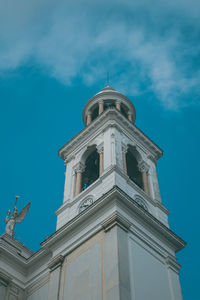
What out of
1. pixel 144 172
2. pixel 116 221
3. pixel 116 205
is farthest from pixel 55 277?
pixel 144 172

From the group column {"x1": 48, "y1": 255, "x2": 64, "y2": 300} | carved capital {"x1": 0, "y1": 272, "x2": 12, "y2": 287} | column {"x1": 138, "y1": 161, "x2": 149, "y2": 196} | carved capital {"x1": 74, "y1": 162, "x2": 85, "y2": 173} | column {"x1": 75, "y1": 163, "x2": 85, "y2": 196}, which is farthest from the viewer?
carved capital {"x1": 74, "y1": 162, "x2": 85, "y2": 173}

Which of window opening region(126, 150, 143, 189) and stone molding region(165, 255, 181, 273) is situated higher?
window opening region(126, 150, 143, 189)

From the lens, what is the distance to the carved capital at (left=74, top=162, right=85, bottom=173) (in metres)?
31.6

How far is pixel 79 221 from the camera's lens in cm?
2511

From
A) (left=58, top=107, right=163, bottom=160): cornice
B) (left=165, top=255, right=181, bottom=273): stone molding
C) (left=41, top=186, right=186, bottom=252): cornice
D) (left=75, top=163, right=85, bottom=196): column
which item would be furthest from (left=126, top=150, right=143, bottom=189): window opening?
(left=165, top=255, right=181, bottom=273): stone molding

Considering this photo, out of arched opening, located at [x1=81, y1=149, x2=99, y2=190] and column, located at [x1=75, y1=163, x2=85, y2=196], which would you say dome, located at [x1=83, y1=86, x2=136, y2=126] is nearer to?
arched opening, located at [x1=81, y1=149, x2=99, y2=190]

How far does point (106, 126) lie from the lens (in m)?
32.0

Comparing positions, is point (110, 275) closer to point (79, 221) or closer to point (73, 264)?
point (73, 264)

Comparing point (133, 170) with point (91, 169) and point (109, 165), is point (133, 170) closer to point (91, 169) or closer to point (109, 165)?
point (91, 169)

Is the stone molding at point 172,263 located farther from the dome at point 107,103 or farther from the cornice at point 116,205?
the dome at point 107,103

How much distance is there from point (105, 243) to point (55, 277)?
134 inches

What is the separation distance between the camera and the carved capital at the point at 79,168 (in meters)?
31.6

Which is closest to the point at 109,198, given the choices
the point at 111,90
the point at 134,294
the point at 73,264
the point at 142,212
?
the point at 142,212

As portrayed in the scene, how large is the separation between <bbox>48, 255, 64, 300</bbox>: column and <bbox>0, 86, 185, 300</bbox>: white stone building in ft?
0.17
